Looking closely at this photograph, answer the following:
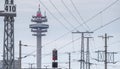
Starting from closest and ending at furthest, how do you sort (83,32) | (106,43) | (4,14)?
(4,14) → (106,43) → (83,32)

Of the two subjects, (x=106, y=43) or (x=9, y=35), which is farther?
(x=106, y=43)

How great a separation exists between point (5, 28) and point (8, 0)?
322 cm

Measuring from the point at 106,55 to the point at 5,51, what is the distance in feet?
82.6

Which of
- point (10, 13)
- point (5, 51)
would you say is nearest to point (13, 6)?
point (10, 13)

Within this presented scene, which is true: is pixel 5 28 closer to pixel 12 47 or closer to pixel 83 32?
pixel 12 47

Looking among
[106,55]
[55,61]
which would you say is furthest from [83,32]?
[55,61]

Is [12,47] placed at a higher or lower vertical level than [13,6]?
lower

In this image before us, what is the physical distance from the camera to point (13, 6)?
65.5 meters

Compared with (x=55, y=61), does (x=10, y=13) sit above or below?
above

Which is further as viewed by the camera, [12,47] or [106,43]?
[106,43]

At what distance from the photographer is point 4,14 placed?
64938 mm

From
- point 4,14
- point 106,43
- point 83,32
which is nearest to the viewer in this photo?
point 4,14

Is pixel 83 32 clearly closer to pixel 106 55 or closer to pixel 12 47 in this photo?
pixel 106 55

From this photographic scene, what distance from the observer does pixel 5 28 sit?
216 ft
